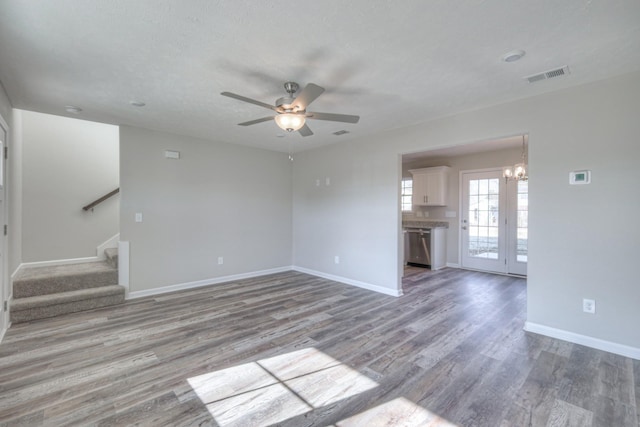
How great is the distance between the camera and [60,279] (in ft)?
12.7

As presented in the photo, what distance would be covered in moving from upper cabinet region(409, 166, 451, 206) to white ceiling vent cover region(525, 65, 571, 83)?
3.93 metres

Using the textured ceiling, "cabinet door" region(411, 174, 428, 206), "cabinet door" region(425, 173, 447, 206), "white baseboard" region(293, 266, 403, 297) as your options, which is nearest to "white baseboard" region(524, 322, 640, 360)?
"white baseboard" region(293, 266, 403, 297)

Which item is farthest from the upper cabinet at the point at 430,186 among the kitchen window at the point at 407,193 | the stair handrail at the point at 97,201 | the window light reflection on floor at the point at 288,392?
the stair handrail at the point at 97,201

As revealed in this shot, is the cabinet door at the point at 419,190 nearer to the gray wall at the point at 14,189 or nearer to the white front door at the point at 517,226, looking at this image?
the white front door at the point at 517,226

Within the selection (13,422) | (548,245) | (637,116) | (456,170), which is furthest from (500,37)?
(456,170)

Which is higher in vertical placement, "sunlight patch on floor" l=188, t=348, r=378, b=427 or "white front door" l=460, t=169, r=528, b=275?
"white front door" l=460, t=169, r=528, b=275

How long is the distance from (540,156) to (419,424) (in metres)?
2.95

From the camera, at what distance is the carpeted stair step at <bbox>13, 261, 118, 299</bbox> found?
143 inches

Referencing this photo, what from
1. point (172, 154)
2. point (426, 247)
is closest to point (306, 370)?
point (172, 154)

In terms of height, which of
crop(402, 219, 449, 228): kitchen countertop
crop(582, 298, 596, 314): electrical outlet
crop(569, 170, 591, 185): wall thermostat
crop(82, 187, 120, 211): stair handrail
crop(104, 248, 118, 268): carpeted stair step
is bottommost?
crop(582, 298, 596, 314): electrical outlet

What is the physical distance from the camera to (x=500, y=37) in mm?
2107

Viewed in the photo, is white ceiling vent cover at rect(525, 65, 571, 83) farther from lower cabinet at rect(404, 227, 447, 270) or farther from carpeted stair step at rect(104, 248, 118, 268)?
carpeted stair step at rect(104, 248, 118, 268)

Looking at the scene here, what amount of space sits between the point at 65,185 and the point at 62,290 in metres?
2.07

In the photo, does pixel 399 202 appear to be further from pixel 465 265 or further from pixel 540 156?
pixel 465 265
